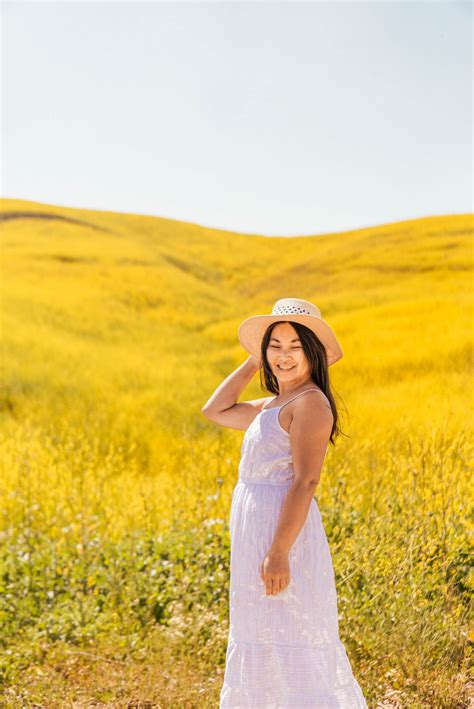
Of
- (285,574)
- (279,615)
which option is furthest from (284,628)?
(285,574)

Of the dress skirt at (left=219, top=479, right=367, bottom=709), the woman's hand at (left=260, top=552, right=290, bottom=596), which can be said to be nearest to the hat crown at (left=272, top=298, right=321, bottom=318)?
the dress skirt at (left=219, top=479, right=367, bottom=709)

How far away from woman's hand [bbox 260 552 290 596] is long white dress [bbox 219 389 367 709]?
9 centimetres

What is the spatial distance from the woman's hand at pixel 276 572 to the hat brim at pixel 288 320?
0.71 metres

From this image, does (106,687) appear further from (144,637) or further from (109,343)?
(109,343)

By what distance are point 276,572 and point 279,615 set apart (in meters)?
0.19

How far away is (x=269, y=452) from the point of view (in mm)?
2541

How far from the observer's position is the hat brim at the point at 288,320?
8.62 feet

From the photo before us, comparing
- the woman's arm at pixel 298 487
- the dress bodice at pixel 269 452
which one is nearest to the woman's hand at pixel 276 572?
the woman's arm at pixel 298 487

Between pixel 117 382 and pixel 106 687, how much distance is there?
18.7 ft

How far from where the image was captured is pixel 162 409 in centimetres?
838

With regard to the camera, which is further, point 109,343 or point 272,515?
point 109,343

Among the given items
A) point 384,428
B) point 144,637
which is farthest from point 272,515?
point 384,428

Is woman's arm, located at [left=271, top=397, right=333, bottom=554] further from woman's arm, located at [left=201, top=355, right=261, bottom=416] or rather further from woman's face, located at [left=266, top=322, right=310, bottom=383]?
woman's arm, located at [left=201, top=355, right=261, bottom=416]

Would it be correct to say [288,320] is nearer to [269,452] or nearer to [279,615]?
[269,452]
